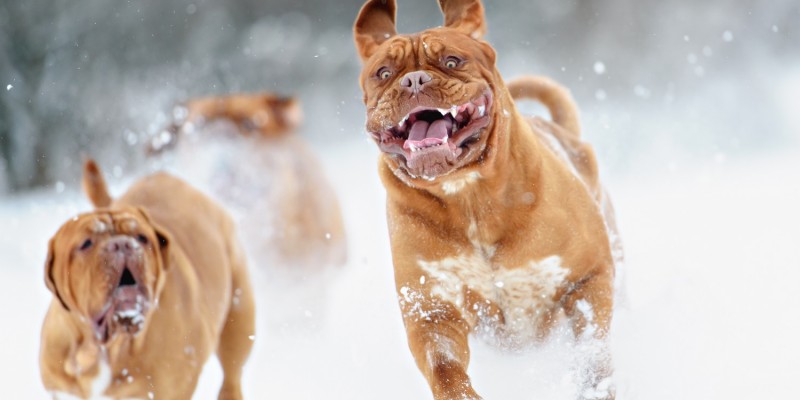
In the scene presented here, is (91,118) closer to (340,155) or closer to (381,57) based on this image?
(340,155)

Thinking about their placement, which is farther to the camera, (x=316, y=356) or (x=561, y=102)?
(x=316, y=356)

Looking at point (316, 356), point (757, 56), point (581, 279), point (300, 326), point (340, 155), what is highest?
point (757, 56)

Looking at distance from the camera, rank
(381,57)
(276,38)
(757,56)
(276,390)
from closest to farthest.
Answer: (381,57) → (276,390) → (757,56) → (276,38)

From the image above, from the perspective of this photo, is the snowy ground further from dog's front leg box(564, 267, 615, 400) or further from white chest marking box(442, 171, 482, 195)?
white chest marking box(442, 171, 482, 195)

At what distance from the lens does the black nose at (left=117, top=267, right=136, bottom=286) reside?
4168 millimetres

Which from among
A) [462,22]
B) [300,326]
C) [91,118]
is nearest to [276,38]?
[91,118]

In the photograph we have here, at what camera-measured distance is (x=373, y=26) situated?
146 inches

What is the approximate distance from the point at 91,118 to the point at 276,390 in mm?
6402

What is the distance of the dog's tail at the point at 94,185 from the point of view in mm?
4727

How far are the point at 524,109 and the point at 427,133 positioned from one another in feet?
13.9

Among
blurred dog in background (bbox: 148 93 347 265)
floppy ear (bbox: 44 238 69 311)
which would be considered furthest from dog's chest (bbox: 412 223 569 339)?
blurred dog in background (bbox: 148 93 347 265)

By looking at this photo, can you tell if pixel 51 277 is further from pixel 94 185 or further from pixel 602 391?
pixel 602 391

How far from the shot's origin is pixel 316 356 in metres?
5.55

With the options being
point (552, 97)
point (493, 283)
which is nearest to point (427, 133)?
point (493, 283)
